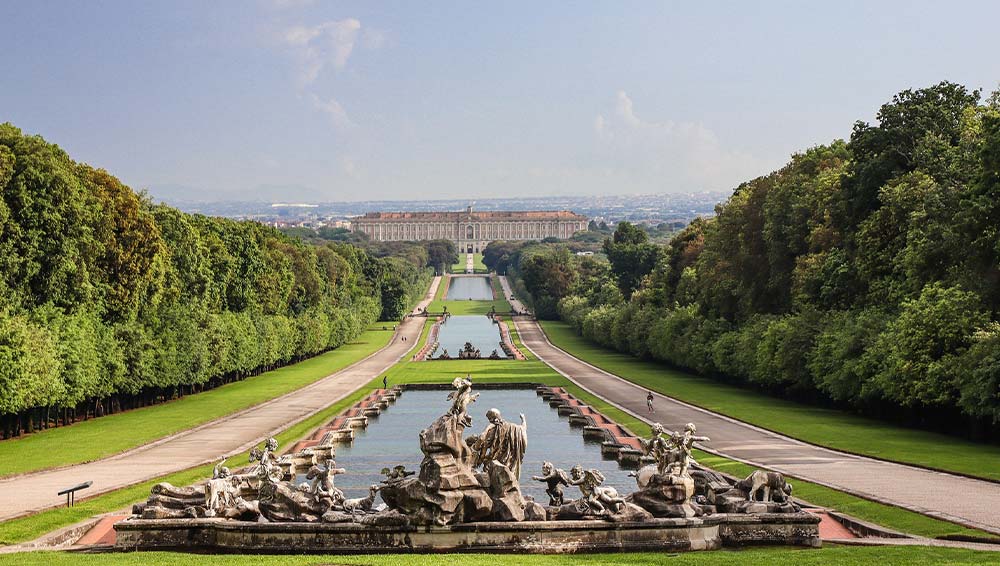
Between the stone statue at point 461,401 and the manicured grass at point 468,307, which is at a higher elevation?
the manicured grass at point 468,307

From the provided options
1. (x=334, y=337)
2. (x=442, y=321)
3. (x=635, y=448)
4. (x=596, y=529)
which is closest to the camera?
(x=596, y=529)

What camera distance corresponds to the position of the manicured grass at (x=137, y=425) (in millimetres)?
42844

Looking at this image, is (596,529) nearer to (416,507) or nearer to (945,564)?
(416,507)

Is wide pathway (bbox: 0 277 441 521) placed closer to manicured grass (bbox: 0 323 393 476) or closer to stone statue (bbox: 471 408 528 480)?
manicured grass (bbox: 0 323 393 476)

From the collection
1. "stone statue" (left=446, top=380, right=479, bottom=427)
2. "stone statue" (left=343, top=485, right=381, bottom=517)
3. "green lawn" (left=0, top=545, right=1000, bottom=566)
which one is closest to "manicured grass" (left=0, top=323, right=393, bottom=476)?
"stone statue" (left=343, top=485, right=381, bottom=517)

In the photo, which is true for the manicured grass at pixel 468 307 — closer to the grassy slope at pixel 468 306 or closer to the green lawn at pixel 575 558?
the grassy slope at pixel 468 306

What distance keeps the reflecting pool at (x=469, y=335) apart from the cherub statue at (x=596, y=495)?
81.8 metres

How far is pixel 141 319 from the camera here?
67688 mm

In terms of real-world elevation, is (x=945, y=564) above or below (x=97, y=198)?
below

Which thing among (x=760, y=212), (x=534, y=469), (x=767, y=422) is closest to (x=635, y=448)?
(x=534, y=469)

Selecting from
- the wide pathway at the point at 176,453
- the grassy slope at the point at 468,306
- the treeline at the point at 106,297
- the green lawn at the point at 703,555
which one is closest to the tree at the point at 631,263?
the grassy slope at the point at 468,306

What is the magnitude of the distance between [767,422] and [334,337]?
71.0m

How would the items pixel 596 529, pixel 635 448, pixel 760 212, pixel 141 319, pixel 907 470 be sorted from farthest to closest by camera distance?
pixel 760 212 → pixel 141 319 → pixel 635 448 → pixel 907 470 → pixel 596 529

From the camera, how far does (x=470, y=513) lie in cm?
2338
